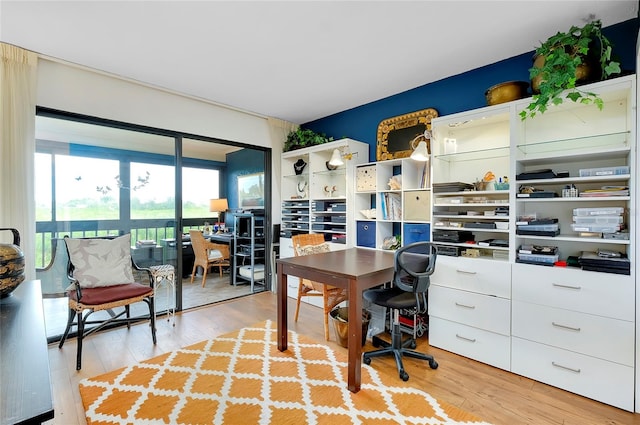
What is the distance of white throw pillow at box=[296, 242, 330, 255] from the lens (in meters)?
3.31

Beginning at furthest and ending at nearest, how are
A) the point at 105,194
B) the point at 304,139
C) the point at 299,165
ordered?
the point at 299,165 < the point at 304,139 < the point at 105,194

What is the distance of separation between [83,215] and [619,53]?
480 cm

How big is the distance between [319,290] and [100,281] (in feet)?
6.50

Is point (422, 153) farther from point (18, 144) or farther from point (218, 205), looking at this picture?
point (218, 205)

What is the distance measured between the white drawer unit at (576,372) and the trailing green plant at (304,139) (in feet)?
10.0

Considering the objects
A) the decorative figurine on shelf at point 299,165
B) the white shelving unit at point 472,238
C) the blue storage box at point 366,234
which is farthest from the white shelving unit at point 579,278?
the decorative figurine on shelf at point 299,165

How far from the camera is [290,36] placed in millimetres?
2338

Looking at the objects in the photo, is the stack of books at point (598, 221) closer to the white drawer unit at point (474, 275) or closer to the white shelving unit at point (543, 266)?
the white shelving unit at point (543, 266)

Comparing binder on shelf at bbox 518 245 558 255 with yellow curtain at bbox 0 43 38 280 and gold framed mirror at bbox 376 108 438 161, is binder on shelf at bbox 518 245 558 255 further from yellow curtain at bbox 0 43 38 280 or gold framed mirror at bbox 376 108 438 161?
yellow curtain at bbox 0 43 38 280

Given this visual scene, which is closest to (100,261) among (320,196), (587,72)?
(320,196)

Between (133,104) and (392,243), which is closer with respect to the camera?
(133,104)

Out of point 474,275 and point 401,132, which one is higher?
point 401,132

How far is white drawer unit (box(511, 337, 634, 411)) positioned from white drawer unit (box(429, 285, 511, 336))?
0.52 ft

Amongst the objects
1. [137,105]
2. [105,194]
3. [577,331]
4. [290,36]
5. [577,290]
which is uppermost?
[290,36]
